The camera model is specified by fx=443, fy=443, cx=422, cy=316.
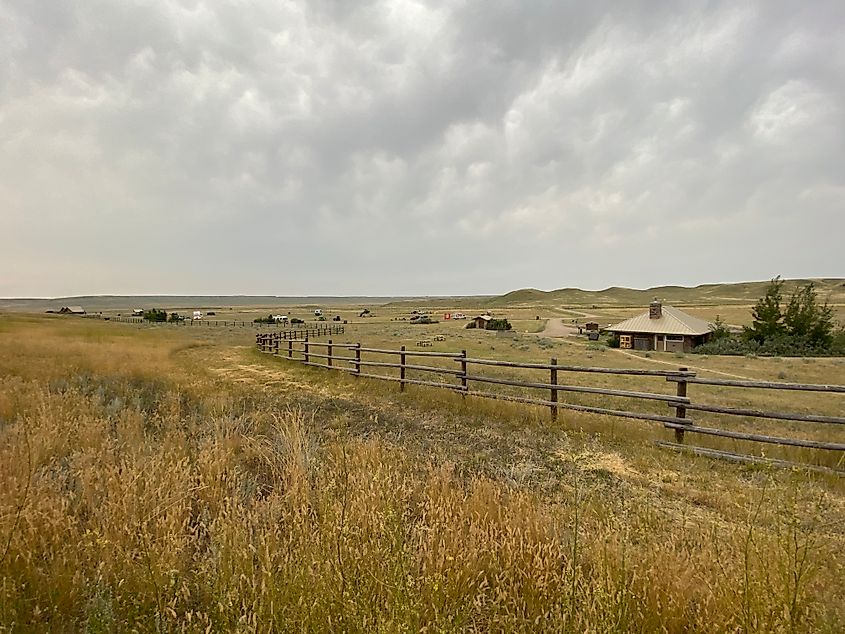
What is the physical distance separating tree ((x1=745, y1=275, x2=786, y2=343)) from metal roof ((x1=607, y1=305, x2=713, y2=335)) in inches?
219

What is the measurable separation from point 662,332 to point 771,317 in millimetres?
9628

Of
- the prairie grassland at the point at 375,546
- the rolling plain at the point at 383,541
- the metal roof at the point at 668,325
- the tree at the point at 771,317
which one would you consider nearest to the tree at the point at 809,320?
the tree at the point at 771,317

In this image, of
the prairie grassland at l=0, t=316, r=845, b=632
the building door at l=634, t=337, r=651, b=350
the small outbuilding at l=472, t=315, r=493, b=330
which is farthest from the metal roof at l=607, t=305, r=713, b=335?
the prairie grassland at l=0, t=316, r=845, b=632

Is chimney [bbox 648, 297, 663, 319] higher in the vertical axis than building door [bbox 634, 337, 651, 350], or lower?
higher

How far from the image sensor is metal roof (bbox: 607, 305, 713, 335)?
47875mm

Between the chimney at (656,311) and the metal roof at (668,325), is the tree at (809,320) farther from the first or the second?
the chimney at (656,311)

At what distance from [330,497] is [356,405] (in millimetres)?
7224

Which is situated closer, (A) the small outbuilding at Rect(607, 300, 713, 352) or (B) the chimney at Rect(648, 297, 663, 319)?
(A) the small outbuilding at Rect(607, 300, 713, 352)

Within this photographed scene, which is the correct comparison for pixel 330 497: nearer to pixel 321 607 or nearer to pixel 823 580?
pixel 321 607

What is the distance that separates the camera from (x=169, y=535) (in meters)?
3.09

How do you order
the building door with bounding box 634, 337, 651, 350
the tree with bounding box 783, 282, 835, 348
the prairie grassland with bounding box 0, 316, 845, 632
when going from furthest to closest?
the building door with bounding box 634, 337, 651, 350
the tree with bounding box 783, 282, 835, 348
the prairie grassland with bounding box 0, 316, 845, 632

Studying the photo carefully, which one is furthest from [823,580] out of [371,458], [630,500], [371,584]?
[371,458]

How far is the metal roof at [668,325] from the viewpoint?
47875 mm

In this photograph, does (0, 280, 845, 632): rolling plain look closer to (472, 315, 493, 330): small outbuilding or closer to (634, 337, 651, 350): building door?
(634, 337, 651, 350): building door
